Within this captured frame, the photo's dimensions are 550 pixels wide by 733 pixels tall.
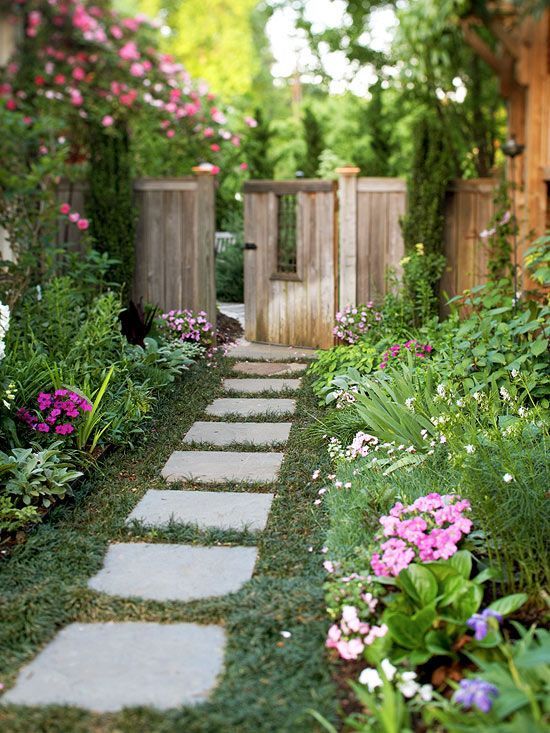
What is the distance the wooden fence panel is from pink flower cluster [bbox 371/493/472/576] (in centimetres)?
464

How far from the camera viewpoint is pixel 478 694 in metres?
2.14

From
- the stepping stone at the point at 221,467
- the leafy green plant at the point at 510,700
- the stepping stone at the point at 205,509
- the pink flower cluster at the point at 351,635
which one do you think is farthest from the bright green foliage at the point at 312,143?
the leafy green plant at the point at 510,700

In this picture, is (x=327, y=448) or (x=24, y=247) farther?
(x=24, y=247)

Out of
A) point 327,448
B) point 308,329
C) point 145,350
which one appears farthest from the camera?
point 308,329

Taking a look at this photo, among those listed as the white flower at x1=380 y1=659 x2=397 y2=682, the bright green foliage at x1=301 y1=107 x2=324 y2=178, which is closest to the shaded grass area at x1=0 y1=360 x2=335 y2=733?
the white flower at x1=380 y1=659 x2=397 y2=682

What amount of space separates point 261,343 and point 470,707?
5983 mm

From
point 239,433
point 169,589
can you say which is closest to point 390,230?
point 239,433

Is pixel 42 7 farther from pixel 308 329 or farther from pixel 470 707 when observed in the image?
pixel 470 707

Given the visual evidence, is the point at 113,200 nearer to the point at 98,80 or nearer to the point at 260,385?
the point at 260,385

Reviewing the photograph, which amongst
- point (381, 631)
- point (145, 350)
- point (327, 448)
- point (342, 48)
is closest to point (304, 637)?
point (381, 631)

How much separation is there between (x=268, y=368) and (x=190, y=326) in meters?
0.91

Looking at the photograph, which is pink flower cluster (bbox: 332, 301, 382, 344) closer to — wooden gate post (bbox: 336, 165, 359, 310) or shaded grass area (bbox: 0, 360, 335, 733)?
wooden gate post (bbox: 336, 165, 359, 310)

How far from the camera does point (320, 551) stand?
3.44 metres

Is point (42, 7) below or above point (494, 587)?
above
